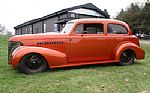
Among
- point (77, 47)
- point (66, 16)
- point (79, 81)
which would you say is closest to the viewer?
point (79, 81)

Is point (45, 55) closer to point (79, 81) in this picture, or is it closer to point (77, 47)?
point (77, 47)

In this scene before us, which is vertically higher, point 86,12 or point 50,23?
point 86,12

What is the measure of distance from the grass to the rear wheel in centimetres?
22

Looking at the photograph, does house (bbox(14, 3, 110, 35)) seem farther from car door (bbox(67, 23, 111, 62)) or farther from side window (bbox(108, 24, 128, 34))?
car door (bbox(67, 23, 111, 62))

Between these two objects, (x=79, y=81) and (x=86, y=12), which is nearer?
(x=79, y=81)

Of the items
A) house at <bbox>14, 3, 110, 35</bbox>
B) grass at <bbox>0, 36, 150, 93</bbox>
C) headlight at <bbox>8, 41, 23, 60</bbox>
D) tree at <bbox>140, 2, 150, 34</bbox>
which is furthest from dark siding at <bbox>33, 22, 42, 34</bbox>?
grass at <bbox>0, 36, 150, 93</bbox>

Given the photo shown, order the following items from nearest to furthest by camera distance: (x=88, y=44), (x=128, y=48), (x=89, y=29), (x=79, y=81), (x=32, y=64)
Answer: (x=79, y=81), (x=32, y=64), (x=88, y=44), (x=89, y=29), (x=128, y=48)

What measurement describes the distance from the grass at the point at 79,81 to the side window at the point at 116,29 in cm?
164

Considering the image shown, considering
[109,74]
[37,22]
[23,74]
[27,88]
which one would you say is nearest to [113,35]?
[109,74]

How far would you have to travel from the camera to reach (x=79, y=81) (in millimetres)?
7934

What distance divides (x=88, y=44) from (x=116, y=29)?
1487 mm

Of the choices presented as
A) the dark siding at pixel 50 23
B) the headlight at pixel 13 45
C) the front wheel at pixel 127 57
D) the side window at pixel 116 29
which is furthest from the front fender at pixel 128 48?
the dark siding at pixel 50 23

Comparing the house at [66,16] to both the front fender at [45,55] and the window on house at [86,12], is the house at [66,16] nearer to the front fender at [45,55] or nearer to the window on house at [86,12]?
the window on house at [86,12]

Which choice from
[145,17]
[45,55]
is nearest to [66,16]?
[145,17]
